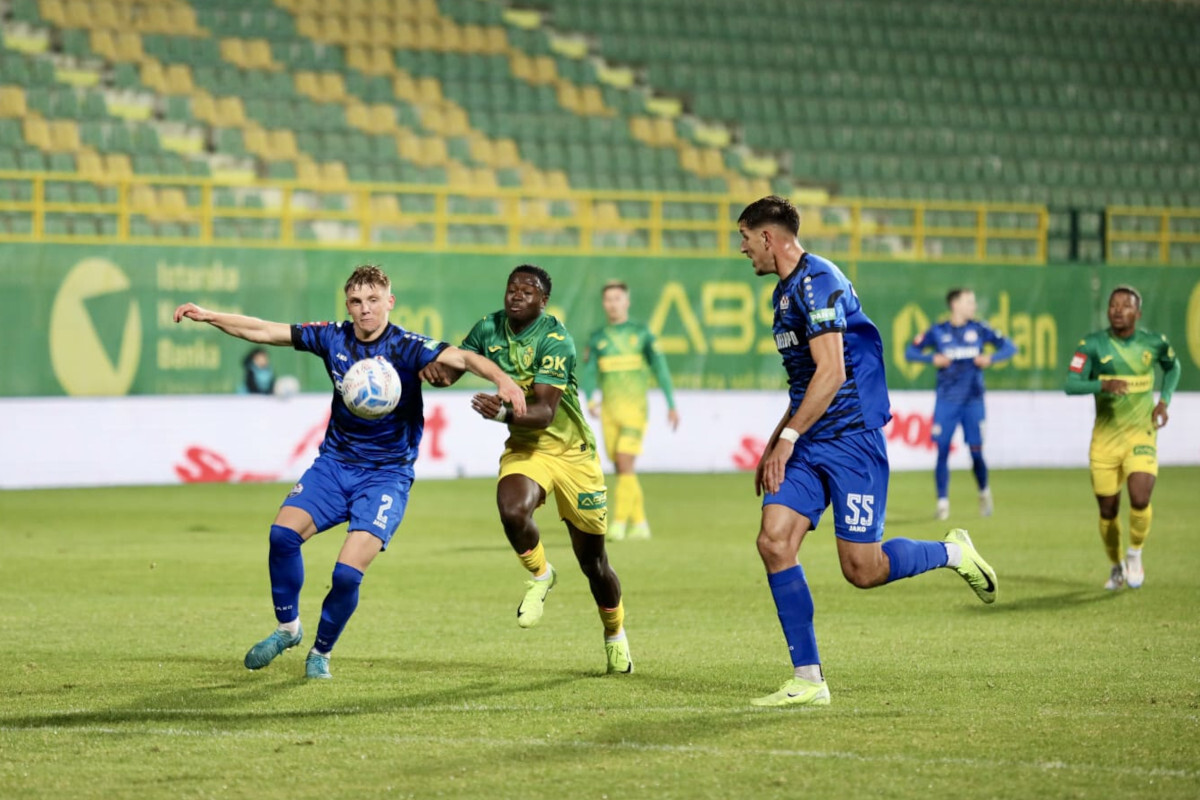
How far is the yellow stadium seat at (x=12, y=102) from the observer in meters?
25.4

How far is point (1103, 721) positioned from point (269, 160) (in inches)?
849

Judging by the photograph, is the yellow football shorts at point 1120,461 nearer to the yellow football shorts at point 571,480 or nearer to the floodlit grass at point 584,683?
the floodlit grass at point 584,683

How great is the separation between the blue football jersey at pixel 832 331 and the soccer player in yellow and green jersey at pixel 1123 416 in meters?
4.91

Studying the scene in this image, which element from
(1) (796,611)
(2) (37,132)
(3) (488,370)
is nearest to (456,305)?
(2) (37,132)

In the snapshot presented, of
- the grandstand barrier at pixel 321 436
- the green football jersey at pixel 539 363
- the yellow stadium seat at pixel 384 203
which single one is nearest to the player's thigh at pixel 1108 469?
the green football jersey at pixel 539 363

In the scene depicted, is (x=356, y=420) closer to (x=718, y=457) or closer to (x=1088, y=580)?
(x=1088, y=580)

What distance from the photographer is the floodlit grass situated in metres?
6.10

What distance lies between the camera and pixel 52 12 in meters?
27.0

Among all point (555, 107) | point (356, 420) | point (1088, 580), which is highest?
point (555, 107)

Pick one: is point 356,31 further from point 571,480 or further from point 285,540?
point 285,540

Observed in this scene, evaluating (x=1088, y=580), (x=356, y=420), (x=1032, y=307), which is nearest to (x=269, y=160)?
(x=1032, y=307)

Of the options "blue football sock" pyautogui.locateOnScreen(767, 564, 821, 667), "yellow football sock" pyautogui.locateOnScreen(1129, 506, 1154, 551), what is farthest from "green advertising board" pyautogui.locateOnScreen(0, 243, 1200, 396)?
"blue football sock" pyautogui.locateOnScreen(767, 564, 821, 667)

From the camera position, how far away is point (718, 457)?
934 inches

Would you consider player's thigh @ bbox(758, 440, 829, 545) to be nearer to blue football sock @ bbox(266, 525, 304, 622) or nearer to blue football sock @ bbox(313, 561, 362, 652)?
blue football sock @ bbox(313, 561, 362, 652)
